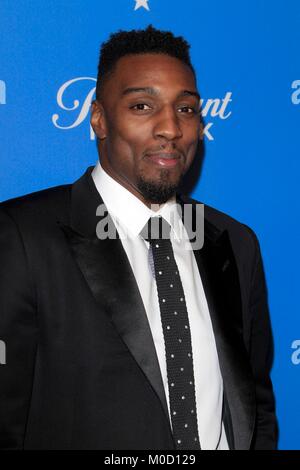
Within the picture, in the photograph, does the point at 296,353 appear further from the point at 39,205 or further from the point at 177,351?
the point at 39,205

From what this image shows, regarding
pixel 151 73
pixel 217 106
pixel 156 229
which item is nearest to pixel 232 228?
pixel 156 229

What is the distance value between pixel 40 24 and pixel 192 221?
89cm

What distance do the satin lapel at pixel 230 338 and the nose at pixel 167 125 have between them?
0.41m

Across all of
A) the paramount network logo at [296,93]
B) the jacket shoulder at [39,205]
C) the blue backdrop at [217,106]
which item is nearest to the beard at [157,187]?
the jacket shoulder at [39,205]

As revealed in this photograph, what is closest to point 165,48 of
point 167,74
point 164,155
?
point 167,74

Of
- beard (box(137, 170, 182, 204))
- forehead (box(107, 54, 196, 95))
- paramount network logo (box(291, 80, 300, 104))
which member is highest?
paramount network logo (box(291, 80, 300, 104))

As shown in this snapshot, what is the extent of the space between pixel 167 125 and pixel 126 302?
0.52m

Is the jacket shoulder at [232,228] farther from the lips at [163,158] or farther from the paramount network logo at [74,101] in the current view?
the paramount network logo at [74,101]

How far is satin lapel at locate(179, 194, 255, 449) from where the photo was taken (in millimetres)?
1771

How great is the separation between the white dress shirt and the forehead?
0.28 metres

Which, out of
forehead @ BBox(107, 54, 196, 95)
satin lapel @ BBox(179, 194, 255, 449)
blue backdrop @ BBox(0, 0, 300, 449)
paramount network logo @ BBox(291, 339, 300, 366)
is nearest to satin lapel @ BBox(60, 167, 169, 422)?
satin lapel @ BBox(179, 194, 255, 449)

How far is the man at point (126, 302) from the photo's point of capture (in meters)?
1.61

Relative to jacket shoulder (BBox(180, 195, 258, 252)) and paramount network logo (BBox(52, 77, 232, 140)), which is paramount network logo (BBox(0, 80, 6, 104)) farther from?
jacket shoulder (BBox(180, 195, 258, 252))

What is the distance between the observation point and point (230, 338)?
1.80m
